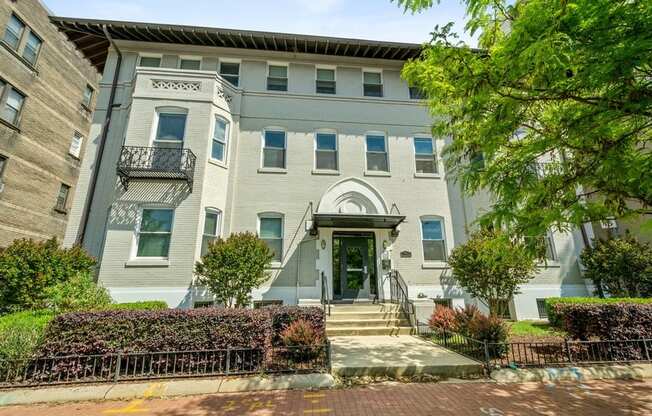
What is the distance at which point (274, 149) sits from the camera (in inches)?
517

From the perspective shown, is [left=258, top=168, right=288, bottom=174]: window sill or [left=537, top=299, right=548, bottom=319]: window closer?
[left=537, top=299, right=548, bottom=319]: window

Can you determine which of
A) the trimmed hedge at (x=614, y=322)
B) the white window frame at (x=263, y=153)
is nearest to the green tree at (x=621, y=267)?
the trimmed hedge at (x=614, y=322)

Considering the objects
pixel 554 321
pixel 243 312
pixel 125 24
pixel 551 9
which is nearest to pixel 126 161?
pixel 125 24

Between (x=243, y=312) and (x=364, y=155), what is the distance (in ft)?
30.0

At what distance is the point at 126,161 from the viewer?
10.6 m

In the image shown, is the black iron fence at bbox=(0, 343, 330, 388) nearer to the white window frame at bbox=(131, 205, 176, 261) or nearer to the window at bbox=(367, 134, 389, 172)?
the white window frame at bbox=(131, 205, 176, 261)

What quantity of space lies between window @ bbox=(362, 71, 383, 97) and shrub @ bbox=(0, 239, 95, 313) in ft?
44.6

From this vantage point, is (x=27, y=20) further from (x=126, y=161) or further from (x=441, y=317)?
(x=441, y=317)

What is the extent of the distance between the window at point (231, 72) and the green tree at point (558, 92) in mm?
10217

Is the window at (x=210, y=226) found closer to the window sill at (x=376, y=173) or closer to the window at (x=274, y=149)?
the window at (x=274, y=149)

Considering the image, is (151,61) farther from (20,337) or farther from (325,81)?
(20,337)

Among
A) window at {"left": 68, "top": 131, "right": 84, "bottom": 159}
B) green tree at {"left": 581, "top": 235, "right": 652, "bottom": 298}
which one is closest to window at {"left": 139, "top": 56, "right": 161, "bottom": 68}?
window at {"left": 68, "top": 131, "right": 84, "bottom": 159}

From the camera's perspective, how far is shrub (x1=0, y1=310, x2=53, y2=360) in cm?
538

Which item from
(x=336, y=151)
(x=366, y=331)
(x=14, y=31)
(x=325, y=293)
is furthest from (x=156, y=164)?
(x=14, y=31)
